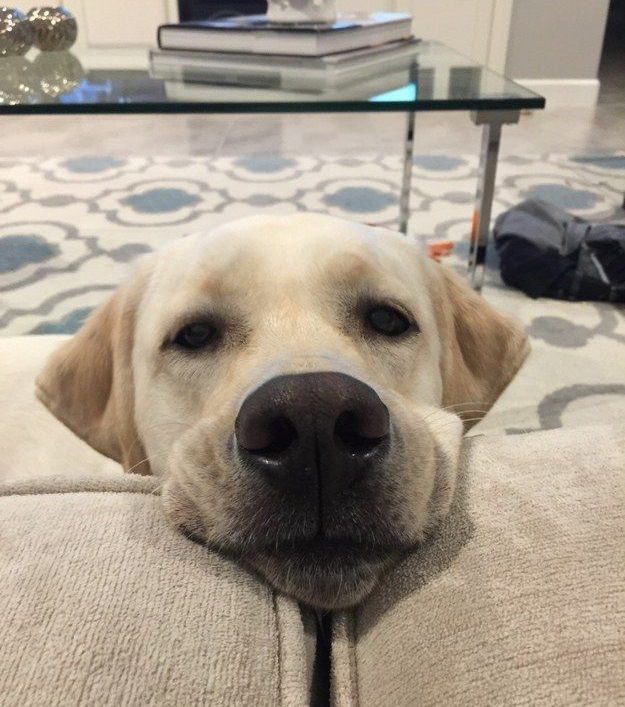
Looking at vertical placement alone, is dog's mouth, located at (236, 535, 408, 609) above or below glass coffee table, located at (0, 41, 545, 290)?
below

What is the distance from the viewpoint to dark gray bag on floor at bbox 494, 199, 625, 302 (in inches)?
102

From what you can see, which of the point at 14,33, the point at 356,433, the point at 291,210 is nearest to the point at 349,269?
the point at 356,433

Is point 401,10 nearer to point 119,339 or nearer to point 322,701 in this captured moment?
point 119,339

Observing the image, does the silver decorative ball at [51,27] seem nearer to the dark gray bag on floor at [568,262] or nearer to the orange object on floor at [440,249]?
the orange object on floor at [440,249]

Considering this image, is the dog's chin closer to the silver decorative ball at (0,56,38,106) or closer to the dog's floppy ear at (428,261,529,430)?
the dog's floppy ear at (428,261,529,430)

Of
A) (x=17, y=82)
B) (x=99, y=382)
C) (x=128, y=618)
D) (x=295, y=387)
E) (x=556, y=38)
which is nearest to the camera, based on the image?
(x=128, y=618)

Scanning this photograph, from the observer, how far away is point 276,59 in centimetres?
242

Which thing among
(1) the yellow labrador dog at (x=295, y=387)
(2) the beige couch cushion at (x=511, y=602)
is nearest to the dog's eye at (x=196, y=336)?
(1) the yellow labrador dog at (x=295, y=387)

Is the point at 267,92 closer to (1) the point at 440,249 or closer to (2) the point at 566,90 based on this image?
(1) the point at 440,249

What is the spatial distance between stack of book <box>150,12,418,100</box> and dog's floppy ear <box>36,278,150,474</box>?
1.09 metres

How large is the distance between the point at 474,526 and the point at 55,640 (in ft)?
1.28

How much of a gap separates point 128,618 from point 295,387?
0.25 meters

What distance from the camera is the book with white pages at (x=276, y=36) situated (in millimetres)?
2342

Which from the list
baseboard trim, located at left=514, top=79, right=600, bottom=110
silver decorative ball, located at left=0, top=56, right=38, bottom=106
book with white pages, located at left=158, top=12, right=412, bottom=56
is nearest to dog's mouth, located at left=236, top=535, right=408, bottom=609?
silver decorative ball, located at left=0, top=56, right=38, bottom=106
